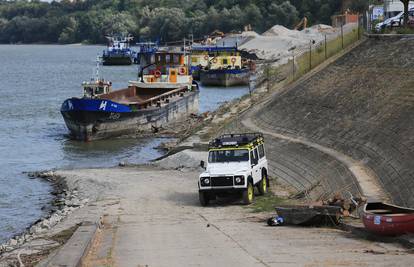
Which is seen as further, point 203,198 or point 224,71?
point 224,71

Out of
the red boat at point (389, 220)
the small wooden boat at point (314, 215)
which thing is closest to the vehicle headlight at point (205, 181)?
the small wooden boat at point (314, 215)

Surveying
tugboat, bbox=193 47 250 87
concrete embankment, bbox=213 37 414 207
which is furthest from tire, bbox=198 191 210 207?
tugboat, bbox=193 47 250 87

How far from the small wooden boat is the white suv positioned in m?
4.03

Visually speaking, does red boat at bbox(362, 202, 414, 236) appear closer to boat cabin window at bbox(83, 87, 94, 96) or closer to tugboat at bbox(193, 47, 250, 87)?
boat cabin window at bbox(83, 87, 94, 96)

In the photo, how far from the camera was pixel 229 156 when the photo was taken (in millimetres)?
30062

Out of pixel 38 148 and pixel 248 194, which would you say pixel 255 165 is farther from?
pixel 38 148

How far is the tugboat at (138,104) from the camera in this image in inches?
2170

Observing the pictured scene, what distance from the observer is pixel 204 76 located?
101 metres

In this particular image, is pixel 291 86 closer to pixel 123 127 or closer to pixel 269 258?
pixel 123 127

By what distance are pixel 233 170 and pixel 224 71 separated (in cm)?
7049

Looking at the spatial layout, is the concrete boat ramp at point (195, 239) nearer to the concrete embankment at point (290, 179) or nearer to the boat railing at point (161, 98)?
the concrete embankment at point (290, 179)

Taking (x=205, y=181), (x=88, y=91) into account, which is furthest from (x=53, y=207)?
(x=88, y=91)

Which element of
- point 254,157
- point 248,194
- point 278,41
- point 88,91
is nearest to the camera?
point 248,194

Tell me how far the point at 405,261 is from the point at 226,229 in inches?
270
